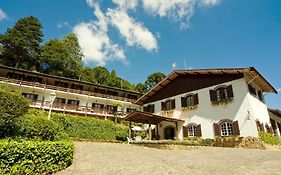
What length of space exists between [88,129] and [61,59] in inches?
1025

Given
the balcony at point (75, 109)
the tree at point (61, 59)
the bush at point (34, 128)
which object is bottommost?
the bush at point (34, 128)

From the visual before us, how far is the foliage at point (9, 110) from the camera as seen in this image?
10320 millimetres

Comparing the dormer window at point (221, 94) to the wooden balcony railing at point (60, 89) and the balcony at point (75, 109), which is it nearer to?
the balcony at point (75, 109)

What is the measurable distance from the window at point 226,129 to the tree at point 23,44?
1535 inches

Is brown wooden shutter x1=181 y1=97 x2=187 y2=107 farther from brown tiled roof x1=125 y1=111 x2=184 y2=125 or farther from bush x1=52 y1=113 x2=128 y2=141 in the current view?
bush x1=52 y1=113 x2=128 y2=141

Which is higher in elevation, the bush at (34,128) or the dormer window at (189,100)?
the dormer window at (189,100)

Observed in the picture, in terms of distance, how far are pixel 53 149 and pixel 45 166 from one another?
29.1 inches

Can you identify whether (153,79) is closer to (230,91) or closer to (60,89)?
(60,89)

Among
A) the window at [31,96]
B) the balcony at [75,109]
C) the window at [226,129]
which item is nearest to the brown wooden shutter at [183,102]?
the window at [226,129]

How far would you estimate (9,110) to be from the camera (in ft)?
34.8

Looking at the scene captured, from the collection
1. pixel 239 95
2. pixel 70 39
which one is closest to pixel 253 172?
pixel 239 95

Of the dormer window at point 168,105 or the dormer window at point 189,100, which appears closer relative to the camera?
the dormer window at point 189,100

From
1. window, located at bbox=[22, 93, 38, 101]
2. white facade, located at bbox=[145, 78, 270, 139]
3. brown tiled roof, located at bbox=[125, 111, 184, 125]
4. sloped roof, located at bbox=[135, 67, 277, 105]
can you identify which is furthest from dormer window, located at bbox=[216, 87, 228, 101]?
window, located at bbox=[22, 93, 38, 101]

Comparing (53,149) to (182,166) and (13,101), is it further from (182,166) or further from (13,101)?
(182,166)
